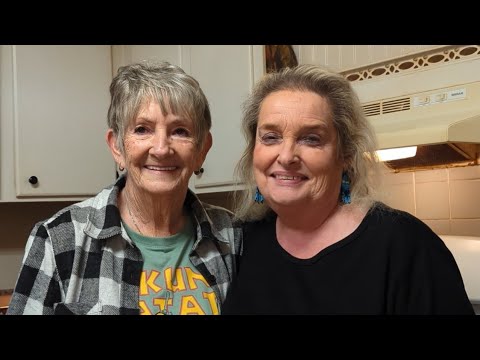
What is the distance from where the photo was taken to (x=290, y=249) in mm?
1030

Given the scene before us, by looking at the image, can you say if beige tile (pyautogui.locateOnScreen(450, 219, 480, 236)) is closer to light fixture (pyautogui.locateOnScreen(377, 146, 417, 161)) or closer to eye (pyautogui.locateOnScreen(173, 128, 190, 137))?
light fixture (pyautogui.locateOnScreen(377, 146, 417, 161))

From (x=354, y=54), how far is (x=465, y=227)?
2.26ft

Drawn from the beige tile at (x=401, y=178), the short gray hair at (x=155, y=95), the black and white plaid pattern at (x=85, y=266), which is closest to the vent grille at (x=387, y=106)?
the beige tile at (x=401, y=178)

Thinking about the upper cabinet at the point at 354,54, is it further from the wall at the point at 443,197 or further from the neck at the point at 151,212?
the neck at the point at 151,212

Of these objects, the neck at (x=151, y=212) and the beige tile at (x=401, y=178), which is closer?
the neck at (x=151, y=212)

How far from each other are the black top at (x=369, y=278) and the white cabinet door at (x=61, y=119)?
1.34m

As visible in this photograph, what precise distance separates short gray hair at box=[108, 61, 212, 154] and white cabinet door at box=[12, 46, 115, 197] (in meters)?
1.14

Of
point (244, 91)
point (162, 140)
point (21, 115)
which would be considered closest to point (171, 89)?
point (162, 140)

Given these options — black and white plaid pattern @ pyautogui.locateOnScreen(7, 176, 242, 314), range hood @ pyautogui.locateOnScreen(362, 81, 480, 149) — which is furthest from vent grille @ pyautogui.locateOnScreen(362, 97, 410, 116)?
black and white plaid pattern @ pyautogui.locateOnScreen(7, 176, 242, 314)

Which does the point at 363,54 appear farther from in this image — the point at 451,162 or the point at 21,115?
the point at 21,115

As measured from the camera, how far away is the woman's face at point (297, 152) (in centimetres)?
97

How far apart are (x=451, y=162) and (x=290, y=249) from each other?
0.75 metres

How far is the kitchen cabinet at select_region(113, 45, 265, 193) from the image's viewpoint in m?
1.87

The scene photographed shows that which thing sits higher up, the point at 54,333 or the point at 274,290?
the point at 54,333
